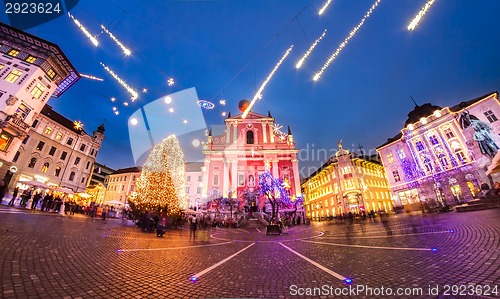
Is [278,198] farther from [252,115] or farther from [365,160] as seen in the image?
[365,160]

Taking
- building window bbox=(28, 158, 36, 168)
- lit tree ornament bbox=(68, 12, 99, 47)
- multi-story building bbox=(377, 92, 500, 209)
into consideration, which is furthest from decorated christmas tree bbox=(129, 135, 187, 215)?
multi-story building bbox=(377, 92, 500, 209)

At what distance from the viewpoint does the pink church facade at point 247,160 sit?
3800cm

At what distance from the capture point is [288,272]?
4262 mm

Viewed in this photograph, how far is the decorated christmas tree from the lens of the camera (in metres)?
17.7

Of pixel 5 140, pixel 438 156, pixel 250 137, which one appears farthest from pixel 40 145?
pixel 438 156

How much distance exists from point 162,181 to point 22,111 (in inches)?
970

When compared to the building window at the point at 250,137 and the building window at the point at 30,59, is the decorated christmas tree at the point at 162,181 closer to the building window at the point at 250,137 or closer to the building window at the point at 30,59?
the building window at the point at 30,59

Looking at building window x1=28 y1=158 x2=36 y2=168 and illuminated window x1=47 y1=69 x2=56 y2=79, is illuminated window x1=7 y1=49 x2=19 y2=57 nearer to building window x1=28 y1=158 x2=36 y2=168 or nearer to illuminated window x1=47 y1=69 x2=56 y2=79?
illuminated window x1=47 y1=69 x2=56 y2=79

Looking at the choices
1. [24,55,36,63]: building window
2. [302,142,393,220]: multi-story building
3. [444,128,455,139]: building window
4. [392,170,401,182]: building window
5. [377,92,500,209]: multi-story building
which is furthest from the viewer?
[302,142,393,220]: multi-story building

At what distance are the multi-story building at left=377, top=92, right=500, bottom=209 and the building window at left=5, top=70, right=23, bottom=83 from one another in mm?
56352

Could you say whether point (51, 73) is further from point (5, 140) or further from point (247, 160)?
point (247, 160)

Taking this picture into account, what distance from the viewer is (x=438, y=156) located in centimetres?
3538

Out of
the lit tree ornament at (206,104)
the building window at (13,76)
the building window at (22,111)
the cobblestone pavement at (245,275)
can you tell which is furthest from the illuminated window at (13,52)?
the cobblestone pavement at (245,275)

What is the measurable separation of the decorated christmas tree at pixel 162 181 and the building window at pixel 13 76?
2253cm
